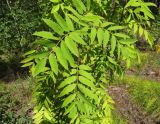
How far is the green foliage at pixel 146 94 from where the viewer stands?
7.64 m

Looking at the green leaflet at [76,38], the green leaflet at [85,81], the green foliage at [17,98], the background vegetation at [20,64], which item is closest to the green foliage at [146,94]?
the background vegetation at [20,64]

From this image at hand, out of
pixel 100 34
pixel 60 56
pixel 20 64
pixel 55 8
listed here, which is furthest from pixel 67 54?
pixel 20 64

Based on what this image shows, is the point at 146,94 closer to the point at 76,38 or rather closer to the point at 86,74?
the point at 86,74

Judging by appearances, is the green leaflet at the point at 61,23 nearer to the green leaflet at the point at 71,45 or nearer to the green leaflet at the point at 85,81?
the green leaflet at the point at 71,45

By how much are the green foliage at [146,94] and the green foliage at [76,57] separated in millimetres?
4696

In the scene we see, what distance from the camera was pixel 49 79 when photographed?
2518 millimetres

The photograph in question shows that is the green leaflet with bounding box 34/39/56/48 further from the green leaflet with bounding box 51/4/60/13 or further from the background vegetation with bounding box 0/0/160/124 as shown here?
the background vegetation with bounding box 0/0/160/124

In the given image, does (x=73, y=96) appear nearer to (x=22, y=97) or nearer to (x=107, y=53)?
(x=107, y=53)

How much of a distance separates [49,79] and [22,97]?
583 centimetres

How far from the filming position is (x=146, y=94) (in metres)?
8.10

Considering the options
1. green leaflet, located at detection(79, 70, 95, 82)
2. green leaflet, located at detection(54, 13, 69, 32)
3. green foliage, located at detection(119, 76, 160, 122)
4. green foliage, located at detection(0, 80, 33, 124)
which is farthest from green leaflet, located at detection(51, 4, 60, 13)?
green foliage, located at detection(119, 76, 160, 122)

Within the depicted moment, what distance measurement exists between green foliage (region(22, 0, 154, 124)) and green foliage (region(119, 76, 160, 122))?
4.70 metres

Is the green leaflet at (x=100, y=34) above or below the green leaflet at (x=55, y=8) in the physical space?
below

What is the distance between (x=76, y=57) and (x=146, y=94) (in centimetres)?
582
